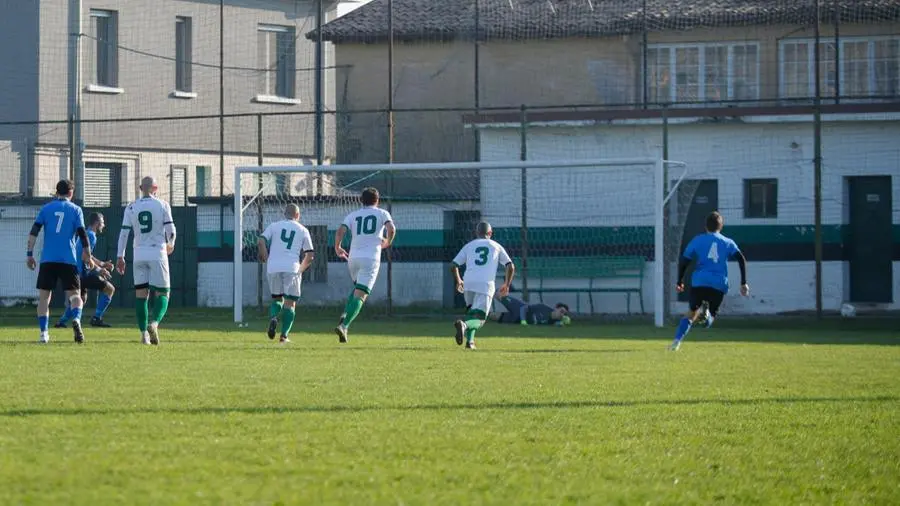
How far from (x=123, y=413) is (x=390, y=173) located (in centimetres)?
1986

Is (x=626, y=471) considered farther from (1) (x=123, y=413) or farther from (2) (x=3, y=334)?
(2) (x=3, y=334)

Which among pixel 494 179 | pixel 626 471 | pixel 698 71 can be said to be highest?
pixel 698 71

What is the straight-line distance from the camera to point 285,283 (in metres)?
19.9

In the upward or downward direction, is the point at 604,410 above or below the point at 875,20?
below

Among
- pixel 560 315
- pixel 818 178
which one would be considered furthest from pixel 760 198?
pixel 560 315

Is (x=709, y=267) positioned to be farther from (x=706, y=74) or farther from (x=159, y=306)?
(x=706, y=74)

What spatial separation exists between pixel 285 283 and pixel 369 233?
1.34 m

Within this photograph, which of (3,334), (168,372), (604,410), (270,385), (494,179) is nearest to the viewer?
(604,410)

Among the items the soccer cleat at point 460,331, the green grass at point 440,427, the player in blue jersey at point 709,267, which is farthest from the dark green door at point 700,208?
the green grass at point 440,427

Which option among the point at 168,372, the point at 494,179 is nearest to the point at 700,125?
the point at 494,179

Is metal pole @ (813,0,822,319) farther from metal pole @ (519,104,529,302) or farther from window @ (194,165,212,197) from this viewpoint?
window @ (194,165,212,197)

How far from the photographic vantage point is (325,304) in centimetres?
2952

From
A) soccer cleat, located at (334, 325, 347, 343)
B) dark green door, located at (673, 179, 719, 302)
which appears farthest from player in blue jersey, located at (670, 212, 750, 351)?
dark green door, located at (673, 179, 719, 302)

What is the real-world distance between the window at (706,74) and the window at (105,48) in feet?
44.5
